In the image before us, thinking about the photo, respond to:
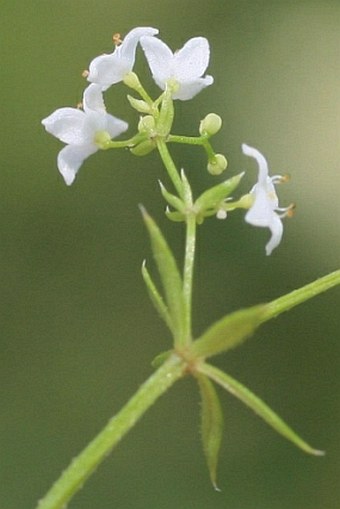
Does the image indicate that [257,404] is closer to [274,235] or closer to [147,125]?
[274,235]

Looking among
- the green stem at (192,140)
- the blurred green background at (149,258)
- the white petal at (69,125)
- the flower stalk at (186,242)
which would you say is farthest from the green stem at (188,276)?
the blurred green background at (149,258)

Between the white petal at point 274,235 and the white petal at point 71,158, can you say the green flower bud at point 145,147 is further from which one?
the white petal at point 274,235

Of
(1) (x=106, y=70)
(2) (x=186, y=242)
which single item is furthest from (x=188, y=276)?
(1) (x=106, y=70)

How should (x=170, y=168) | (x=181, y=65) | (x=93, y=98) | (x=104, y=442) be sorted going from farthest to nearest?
(x=181, y=65) < (x=93, y=98) < (x=170, y=168) < (x=104, y=442)

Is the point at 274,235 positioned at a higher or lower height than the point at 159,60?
lower

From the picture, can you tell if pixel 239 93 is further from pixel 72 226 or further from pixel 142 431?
pixel 142 431

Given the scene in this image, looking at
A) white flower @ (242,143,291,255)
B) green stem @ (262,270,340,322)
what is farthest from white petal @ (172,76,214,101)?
green stem @ (262,270,340,322)

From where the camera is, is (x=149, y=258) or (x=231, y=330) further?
(x=149, y=258)
